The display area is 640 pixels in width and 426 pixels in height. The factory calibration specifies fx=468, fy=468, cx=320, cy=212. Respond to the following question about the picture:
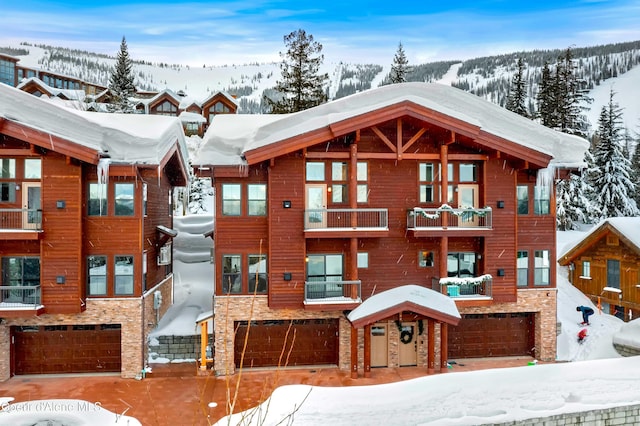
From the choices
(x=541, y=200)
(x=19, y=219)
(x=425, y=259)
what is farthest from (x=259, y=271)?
(x=541, y=200)

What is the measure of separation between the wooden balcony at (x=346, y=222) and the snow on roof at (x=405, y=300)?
2158mm

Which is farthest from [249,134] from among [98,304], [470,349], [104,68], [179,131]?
[104,68]

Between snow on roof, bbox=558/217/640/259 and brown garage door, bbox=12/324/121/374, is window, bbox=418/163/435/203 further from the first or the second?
brown garage door, bbox=12/324/121/374

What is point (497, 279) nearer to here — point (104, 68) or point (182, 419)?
point (182, 419)

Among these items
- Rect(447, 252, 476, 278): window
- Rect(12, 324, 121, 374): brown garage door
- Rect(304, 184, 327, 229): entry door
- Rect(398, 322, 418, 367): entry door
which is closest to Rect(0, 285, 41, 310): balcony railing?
Rect(12, 324, 121, 374): brown garage door

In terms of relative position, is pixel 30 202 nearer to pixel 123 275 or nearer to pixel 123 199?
pixel 123 199

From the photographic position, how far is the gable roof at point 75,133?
15.0m

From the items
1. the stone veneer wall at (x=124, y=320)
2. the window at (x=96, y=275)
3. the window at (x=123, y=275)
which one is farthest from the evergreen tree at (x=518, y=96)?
the window at (x=96, y=275)

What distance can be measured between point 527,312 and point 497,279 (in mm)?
2309

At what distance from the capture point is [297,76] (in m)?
33.2

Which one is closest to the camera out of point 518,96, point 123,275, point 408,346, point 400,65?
point 123,275

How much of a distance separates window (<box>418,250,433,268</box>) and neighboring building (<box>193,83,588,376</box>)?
4 cm

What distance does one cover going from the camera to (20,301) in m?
15.6

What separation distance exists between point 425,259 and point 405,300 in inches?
101
